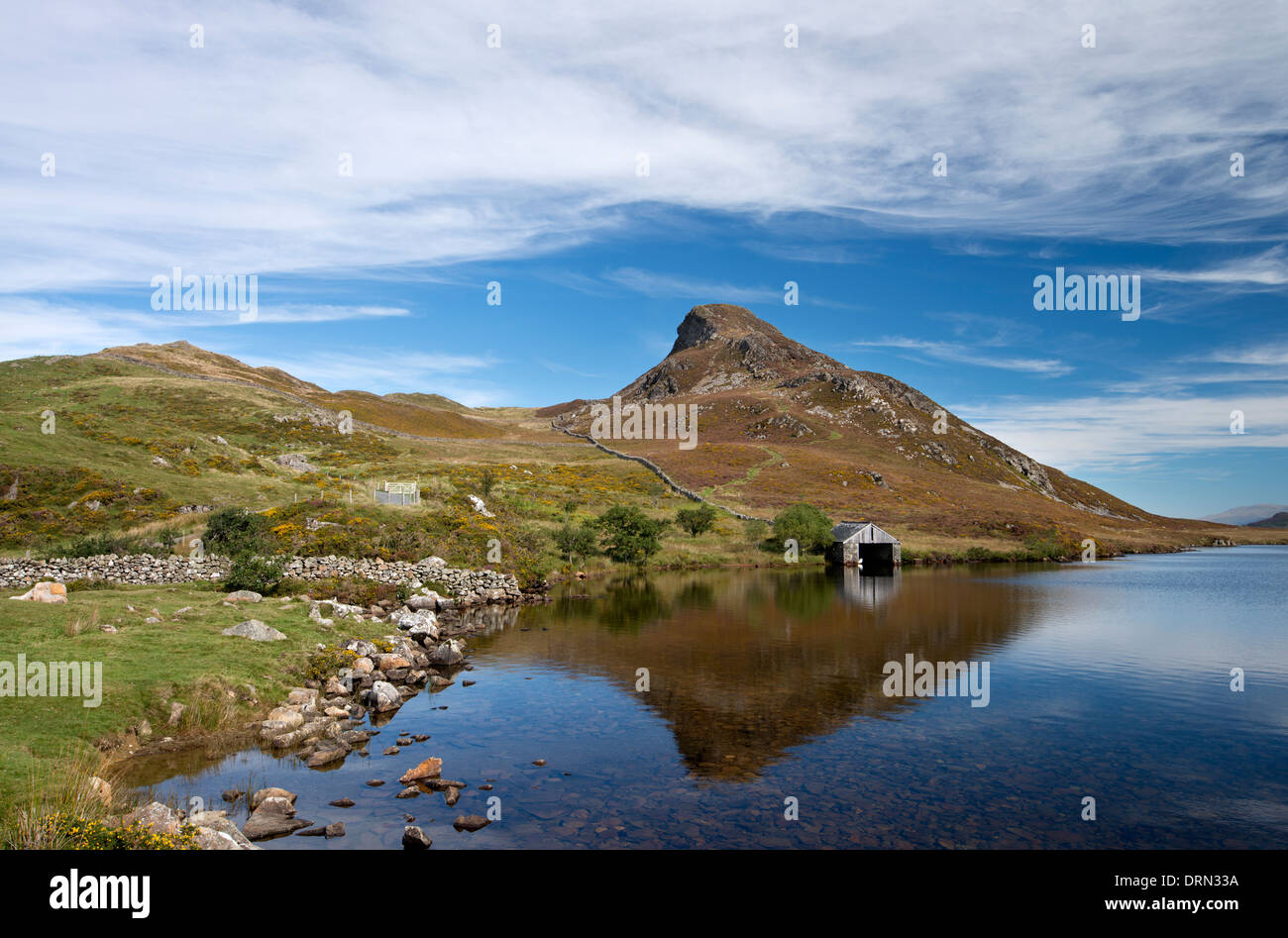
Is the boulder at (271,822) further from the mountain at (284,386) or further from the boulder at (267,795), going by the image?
the mountain at (284,386)

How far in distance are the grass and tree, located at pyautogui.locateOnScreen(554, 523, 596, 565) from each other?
34.1 meters

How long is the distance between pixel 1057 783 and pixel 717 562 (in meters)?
53.5

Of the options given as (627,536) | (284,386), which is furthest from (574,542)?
(284,386)

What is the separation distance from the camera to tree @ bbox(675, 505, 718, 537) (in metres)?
78.4

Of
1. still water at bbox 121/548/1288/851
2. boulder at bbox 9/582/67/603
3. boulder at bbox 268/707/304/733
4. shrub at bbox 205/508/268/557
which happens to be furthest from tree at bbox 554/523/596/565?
boulder at bbox 268/707/304/733

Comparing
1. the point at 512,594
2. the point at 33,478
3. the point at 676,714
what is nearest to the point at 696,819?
the point at 676,714

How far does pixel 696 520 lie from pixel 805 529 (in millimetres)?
12416

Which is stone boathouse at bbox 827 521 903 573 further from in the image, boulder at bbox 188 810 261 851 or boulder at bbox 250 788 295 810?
A: boulder at bbox 188 810 261 851

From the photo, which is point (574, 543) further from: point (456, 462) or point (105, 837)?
point (105, 837)

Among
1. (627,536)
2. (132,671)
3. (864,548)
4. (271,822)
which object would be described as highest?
(627,536)

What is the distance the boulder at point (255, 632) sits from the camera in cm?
2380

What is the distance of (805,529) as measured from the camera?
76750 millimetres

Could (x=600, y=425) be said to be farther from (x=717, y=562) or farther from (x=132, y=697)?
(x=132, y=697)
